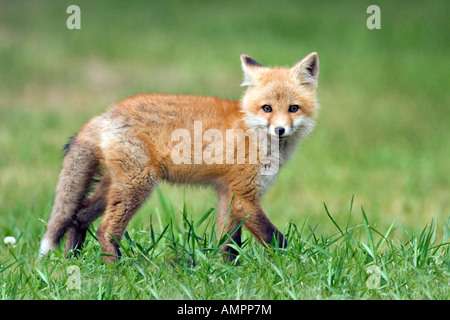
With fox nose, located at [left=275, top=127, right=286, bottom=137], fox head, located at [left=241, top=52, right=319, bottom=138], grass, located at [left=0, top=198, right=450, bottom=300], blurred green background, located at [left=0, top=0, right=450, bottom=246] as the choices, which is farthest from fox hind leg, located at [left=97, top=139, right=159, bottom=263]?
blurred green background, located at [left=0, top=0, right=450, bottom=246]

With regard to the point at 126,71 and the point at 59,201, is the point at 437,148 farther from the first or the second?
the point at 59,201

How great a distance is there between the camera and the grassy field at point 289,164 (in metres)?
4.43

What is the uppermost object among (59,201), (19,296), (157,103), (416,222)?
(157,103)

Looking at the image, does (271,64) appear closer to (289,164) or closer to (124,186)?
(289,164)

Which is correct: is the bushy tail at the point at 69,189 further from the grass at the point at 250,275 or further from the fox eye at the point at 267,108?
the fox eye at the point at 267,108

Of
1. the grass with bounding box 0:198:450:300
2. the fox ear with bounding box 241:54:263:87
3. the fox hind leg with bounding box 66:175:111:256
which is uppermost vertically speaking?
the fox ear with bounding box 241:54:263:87

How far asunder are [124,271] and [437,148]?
8.86 meters

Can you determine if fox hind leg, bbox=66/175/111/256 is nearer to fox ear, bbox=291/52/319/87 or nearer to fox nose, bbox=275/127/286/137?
fox nose, bbox=275/127/286/137

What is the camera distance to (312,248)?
482 centimetres

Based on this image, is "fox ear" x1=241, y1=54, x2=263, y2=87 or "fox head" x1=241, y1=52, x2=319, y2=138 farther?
"fox ear" x1=241, y1=54, x2=263, y2=87

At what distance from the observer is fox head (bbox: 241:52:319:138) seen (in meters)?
5.02

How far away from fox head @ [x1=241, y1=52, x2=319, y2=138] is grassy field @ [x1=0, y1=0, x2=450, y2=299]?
1.38 ft

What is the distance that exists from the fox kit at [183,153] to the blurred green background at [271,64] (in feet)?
5.20
